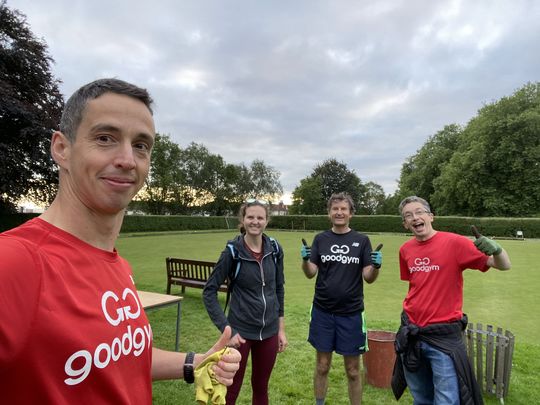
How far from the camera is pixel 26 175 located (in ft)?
47.9

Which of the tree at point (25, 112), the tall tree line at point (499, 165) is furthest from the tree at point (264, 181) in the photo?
the tree at point (25, 112)

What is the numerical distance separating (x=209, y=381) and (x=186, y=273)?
8.51 metres

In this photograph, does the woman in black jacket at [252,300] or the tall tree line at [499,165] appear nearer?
the woman in black jacket at [252,300]

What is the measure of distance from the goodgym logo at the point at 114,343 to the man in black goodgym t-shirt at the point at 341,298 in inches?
119

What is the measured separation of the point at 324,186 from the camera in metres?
67.9

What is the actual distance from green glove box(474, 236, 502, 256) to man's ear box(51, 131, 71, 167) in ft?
11.1

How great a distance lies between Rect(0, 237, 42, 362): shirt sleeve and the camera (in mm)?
896

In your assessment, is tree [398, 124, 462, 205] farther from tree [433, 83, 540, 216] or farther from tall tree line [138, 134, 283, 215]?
tall tree line [138, 134, 283, 215]

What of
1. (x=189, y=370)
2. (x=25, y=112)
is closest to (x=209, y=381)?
(x=189, y=370)

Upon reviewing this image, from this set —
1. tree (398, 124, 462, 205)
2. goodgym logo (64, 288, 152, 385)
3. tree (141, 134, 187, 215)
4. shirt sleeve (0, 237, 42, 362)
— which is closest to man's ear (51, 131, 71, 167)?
shirt sleeve (0, 237, 42, 362)

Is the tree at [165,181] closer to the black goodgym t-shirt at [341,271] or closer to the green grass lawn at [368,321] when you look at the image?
the green grass lawn at [368,321]

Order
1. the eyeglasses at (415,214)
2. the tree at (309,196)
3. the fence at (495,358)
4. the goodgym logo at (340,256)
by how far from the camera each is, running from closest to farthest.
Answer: the eyeglasses at (415,214), the goodgym logo at (340,256), the fence at (495,358), the tree at (309,196)

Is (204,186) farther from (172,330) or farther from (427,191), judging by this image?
(172,330)

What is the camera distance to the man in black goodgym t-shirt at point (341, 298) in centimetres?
404
